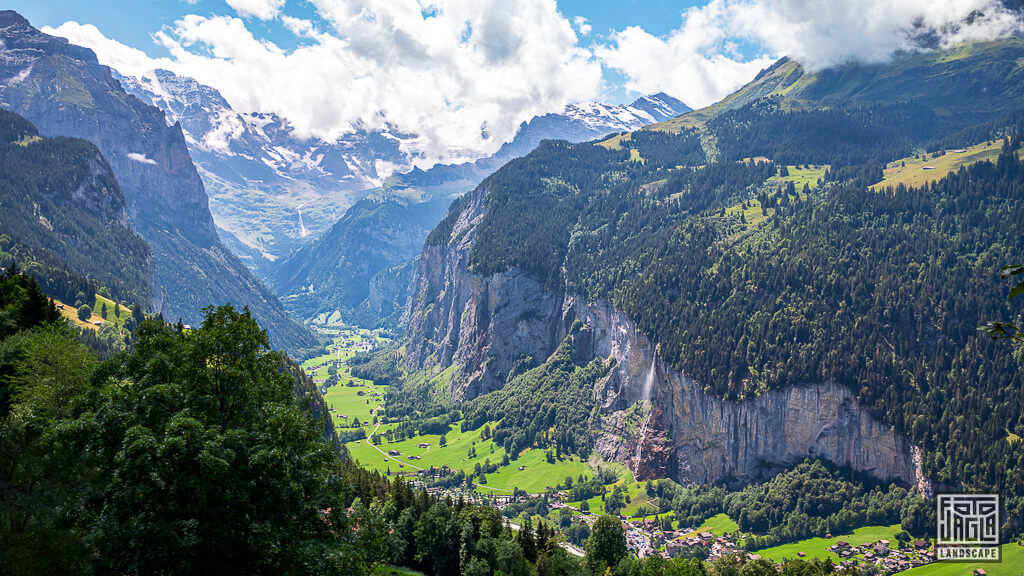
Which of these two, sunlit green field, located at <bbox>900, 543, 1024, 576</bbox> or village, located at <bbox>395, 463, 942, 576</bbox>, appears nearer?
sunlit green field, located at <bbox>900, 543, 1024, 576</bbox>

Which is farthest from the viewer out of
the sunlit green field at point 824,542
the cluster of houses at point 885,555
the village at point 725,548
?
the sunlit green field at point 824,542

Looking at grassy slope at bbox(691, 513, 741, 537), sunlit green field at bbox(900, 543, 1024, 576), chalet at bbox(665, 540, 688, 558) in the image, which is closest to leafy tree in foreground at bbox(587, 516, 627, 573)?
chalet at bbox(665, 540, 688, 558)

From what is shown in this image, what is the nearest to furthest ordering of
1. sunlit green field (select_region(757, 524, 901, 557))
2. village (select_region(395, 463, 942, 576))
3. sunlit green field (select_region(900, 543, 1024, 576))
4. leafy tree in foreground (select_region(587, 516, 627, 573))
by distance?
leafy tree in foreground (select_region(587, 516, 627, 573)) → sunlit green field (select_region(900, 543, 1024, 576)) → village (select_region(395, 463, 942, 576)) → sunlit green field (select_region(757, 524, 901, 557))

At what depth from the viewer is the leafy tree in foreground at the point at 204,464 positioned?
28203mm

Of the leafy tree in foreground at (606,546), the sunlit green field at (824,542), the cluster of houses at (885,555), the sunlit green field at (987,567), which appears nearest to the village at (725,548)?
the cluster of houses at (885,555)

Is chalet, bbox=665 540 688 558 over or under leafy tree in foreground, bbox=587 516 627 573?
under

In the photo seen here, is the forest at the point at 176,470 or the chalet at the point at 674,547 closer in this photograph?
the forest at the point at 176,470

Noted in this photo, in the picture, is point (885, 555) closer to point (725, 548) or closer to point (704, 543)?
point (725, 548)

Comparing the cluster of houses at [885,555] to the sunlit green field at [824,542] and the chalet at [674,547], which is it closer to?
the sunlit green field at [824,542]

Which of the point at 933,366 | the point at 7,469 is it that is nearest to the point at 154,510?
the point at 7,469

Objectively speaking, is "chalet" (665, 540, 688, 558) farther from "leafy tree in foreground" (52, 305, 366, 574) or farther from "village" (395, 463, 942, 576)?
"leafy tree in foreground" (52, 305, 366, 574)

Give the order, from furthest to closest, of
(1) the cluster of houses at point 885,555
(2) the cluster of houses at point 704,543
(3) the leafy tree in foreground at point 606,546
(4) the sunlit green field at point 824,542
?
(2) the cluster of houses at point 704,543
(4) the sunlit green field at point 824,542
(1) the cluster of houses at point 885,555
(3) the leafy tree in foreground at point 606,546

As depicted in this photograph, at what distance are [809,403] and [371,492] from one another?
137 metres

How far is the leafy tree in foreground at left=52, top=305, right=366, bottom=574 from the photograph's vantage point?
28.2 metres
